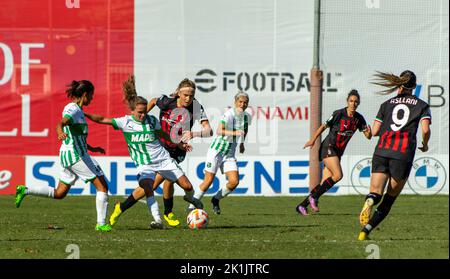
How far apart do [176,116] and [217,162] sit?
1.79 m

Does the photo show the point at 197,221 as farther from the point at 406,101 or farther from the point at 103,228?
the point at 406,101

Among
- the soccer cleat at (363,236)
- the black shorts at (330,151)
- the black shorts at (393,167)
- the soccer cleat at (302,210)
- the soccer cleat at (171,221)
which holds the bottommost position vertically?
the soccer cleat at (302,210)

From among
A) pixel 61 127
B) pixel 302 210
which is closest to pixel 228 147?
pixel 302 210

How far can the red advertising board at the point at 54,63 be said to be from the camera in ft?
75.5

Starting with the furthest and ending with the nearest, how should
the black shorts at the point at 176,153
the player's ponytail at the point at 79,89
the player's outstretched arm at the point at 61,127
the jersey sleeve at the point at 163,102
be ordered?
the jersey sleeve at the point at 163,102, the black shorts at the point at 176,153, the player's ponytail at the point at 79,89, the player's outstretched arm at the point at 61,127

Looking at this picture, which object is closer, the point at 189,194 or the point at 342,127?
the point at 189,194

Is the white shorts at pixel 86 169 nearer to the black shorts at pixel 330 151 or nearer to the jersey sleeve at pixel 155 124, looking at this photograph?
the jersey sleeve at pixel 155 124

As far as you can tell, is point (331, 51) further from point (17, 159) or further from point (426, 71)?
point (17, 159)

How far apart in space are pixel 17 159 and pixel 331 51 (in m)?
7.55

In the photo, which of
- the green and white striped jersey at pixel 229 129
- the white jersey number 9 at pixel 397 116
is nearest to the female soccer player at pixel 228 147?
the green and white striped jersey at pixel 229 129

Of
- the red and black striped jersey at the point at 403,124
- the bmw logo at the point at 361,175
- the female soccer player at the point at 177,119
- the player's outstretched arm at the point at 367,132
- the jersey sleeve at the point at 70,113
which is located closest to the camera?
the red and black striped jersey at the point at 403,124

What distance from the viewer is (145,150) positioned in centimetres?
1419

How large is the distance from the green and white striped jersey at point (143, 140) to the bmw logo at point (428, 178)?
10.9 metres

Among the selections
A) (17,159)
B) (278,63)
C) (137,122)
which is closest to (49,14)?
(17,159)
